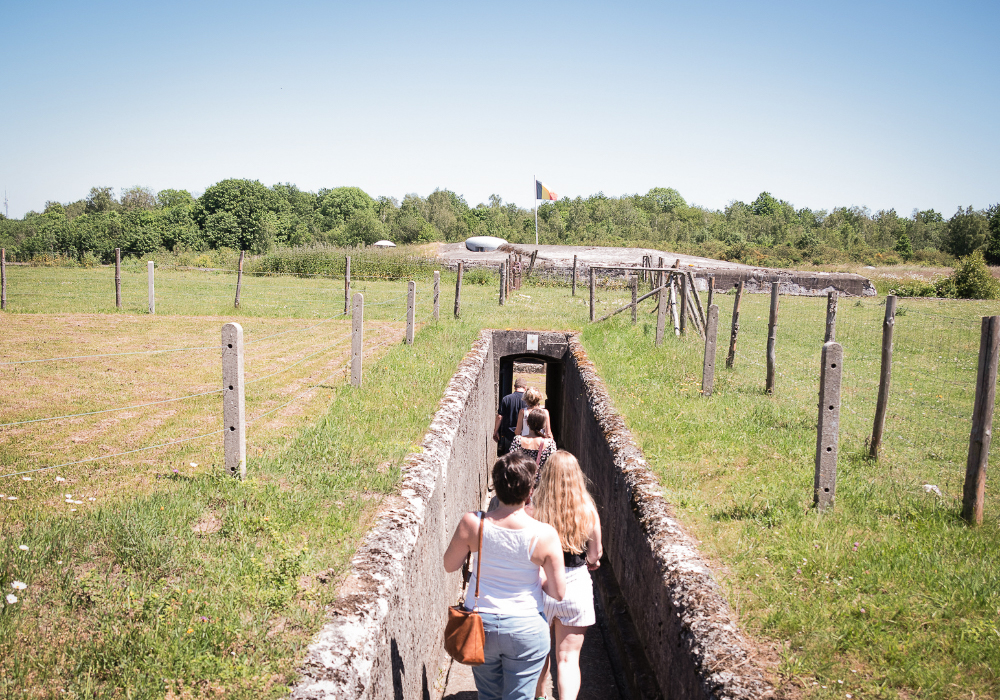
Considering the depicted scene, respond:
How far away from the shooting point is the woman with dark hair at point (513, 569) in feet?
11.6

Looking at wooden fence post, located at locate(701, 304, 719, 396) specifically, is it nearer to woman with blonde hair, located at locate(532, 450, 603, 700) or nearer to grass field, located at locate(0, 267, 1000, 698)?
grass field, located at locate(0, 267, 1000, 698)

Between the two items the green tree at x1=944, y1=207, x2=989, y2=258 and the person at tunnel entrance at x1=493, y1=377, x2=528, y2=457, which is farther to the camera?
the green tree at x1=944, y1=207, x2=989, y2=258

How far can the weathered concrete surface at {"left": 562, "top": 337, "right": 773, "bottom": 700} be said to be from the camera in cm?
367

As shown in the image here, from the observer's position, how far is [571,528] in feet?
13.2

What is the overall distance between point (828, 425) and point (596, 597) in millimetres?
4236

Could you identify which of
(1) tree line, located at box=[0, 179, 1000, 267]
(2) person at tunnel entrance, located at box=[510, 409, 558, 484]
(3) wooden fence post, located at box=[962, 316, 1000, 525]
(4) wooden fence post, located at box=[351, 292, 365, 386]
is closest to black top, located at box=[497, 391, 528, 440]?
(4) wooden fence post, located at box=[351, 292, 365, 386]

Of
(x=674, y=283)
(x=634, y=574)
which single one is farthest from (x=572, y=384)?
(x=634, y=574)

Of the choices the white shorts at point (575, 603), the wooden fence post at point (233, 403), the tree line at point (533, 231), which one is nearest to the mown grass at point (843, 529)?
the white shorts at point (575, 603)

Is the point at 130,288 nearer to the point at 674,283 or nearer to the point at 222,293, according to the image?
the point at 222,293

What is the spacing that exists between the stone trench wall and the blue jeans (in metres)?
0.63

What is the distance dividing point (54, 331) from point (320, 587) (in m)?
12.9

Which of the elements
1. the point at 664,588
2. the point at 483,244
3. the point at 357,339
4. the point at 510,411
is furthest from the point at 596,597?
the point at 483,244

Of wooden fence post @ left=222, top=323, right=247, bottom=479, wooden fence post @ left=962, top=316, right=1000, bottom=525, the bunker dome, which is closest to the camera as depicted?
wooden fence post @ left=962, top=316, right=1000, bottom=525

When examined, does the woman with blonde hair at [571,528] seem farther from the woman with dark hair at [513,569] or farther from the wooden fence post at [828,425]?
the wooden fence post at [828,425]
